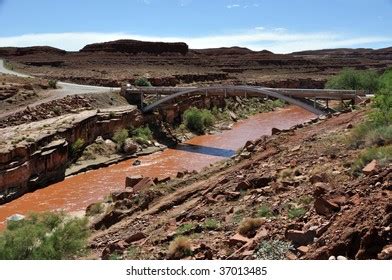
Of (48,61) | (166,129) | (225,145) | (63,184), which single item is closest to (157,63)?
(48,61)

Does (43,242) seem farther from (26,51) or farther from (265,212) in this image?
(26,51)

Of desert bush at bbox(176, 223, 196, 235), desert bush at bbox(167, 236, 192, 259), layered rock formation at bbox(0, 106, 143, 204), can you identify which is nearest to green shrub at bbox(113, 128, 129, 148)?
layered rock formation at bbox(0, 106, 143, 204)

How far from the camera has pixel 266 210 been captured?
9.62 metres

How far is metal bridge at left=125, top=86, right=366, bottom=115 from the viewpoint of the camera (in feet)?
96.4

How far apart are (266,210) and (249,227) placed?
91cm

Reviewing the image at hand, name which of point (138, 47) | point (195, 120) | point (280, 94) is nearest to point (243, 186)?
point (280, 94)

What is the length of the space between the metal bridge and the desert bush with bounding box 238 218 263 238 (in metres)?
20.9

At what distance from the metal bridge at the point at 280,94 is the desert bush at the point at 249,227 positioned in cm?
2088

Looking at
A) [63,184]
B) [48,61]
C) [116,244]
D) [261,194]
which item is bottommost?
[63,184]

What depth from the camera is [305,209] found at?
29.3ft

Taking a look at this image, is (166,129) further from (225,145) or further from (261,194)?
(261,194)

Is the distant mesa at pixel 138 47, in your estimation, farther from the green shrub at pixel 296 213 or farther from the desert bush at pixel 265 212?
the green shrub at pixel 296 213

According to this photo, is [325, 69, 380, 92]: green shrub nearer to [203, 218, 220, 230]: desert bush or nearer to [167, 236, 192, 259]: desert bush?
[203, 218, 220, 230]: desert bush
